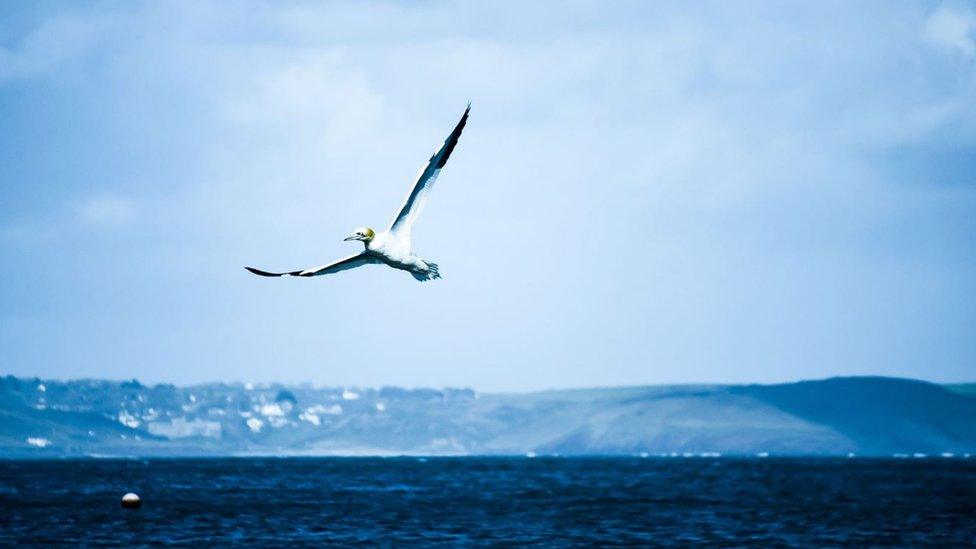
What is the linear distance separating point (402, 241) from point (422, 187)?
126 centimetres

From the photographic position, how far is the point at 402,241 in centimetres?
2830

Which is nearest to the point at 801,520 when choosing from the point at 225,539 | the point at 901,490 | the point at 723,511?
the point at 723,511

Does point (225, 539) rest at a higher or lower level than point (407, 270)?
lower

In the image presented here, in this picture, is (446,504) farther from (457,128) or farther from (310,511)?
(457,128)

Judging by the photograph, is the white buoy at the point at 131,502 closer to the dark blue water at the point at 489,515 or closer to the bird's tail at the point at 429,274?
the dark blue water at the point at 489,515

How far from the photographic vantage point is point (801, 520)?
267 ft

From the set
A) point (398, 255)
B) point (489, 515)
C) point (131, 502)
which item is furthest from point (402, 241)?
point (131, 502)

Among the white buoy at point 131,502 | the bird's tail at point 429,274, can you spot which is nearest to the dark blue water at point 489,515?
the white buoy at point 131,502

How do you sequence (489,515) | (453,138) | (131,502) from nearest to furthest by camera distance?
(453,138), (489,515), (131,502)

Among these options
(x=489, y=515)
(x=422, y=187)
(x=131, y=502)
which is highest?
(x=422, y=187)

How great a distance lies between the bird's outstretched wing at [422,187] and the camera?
27328 mm

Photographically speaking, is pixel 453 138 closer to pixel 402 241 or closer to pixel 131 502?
pixel 402 241

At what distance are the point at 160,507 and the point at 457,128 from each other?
2828 inches

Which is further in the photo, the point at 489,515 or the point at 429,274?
the point at 489,515
